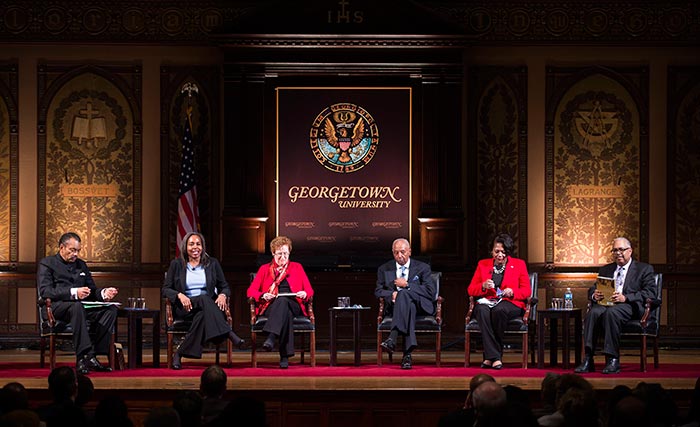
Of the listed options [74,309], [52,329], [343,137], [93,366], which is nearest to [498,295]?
[343,137]

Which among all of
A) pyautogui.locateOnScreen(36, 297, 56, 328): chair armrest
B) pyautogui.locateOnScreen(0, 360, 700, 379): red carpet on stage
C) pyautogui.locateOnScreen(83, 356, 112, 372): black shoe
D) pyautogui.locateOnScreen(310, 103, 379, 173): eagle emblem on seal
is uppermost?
pyautogui.locateOnScreen(310, 103, 379, 173): eagle emblem on seal

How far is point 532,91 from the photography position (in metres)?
12.4

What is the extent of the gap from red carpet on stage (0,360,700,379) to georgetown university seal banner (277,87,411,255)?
243cm

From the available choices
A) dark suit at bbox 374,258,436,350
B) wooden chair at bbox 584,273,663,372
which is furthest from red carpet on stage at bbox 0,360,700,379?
dark suit at bbox 374,258,436,350

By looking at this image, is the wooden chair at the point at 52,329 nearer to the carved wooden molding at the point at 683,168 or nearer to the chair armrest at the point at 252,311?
the chair armrest at the point at 252,311

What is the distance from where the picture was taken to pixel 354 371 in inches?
371

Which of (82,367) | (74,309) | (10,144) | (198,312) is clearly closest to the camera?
(82,367)

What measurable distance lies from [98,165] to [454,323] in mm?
3980

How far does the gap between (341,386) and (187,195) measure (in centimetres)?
464

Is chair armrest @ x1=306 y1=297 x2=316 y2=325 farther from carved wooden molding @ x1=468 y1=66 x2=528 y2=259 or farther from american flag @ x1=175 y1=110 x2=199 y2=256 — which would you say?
carved wooden molding @ x1=468 y1=66 x2=528 y2=259

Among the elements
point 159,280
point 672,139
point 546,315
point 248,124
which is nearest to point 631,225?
point 672,139

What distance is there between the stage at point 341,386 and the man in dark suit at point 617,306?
25 centimetres

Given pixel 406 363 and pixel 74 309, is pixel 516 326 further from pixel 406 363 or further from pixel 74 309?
pixel 74 309

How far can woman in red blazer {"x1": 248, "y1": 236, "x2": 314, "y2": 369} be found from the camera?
384 inches
